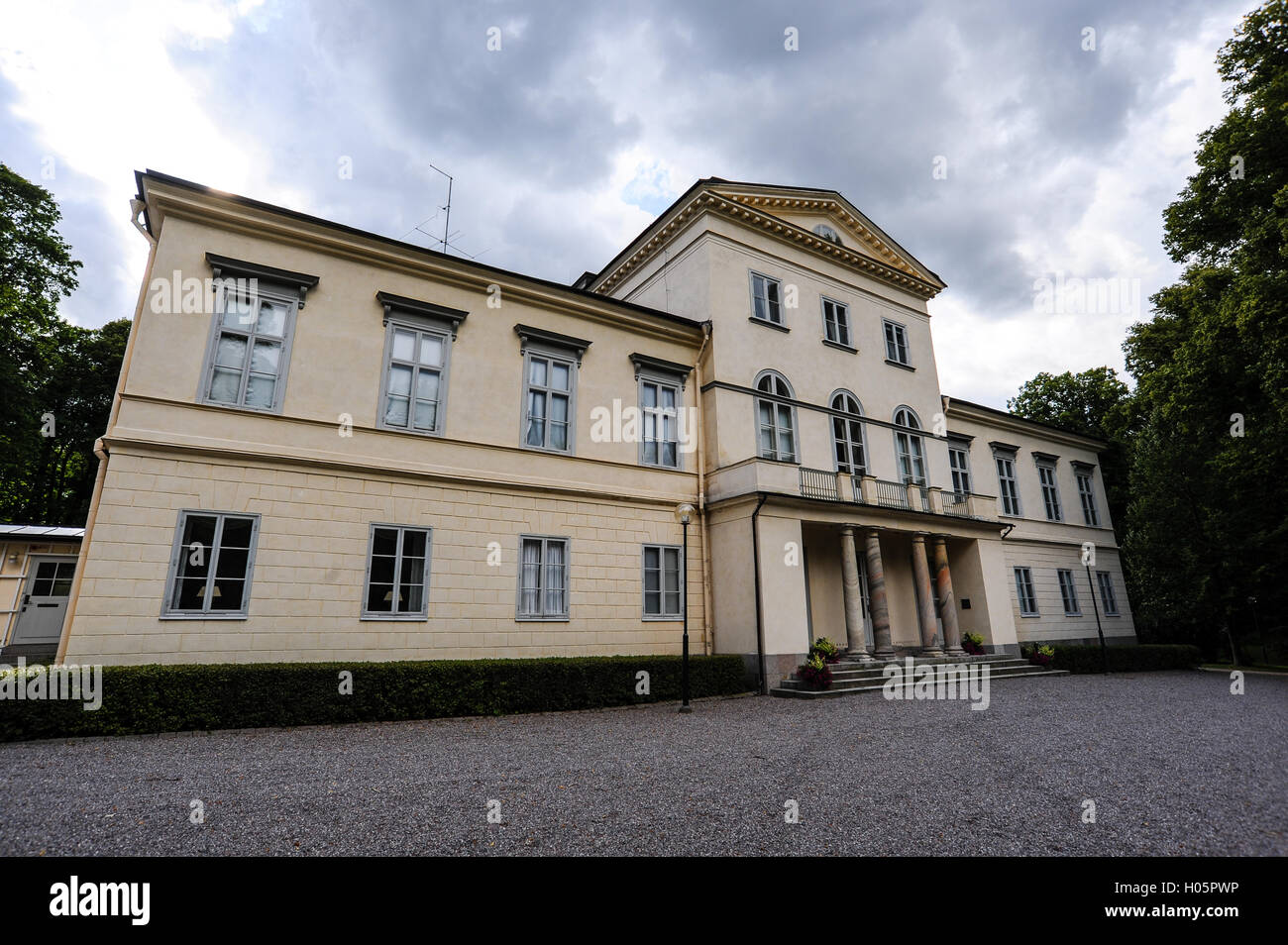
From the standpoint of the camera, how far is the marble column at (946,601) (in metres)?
17.4

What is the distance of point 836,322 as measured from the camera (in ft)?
64.2

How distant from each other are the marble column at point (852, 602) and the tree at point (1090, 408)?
62.1 feet

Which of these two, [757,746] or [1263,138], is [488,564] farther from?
[1263,138]

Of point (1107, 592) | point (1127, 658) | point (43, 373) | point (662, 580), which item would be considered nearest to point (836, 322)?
point (662, 580)

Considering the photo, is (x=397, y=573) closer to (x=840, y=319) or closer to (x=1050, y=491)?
(x=840, y=319)

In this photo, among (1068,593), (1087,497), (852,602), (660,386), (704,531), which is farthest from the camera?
(1087,497)

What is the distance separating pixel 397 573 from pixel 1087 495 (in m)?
28.9

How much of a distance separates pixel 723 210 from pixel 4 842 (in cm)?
1830

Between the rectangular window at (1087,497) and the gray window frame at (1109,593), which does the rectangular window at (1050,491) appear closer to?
the rectangular window at (1087,497)

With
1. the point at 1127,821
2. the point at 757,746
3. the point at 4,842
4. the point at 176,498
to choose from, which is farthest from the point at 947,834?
the point at 176,498

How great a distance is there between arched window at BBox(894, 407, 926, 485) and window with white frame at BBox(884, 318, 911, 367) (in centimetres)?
193

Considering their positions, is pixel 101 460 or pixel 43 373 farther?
pixel 43 373

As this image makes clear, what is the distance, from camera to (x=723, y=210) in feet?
57.7

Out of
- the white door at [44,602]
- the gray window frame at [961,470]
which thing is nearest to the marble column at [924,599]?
the gray window frame at [961,470]
